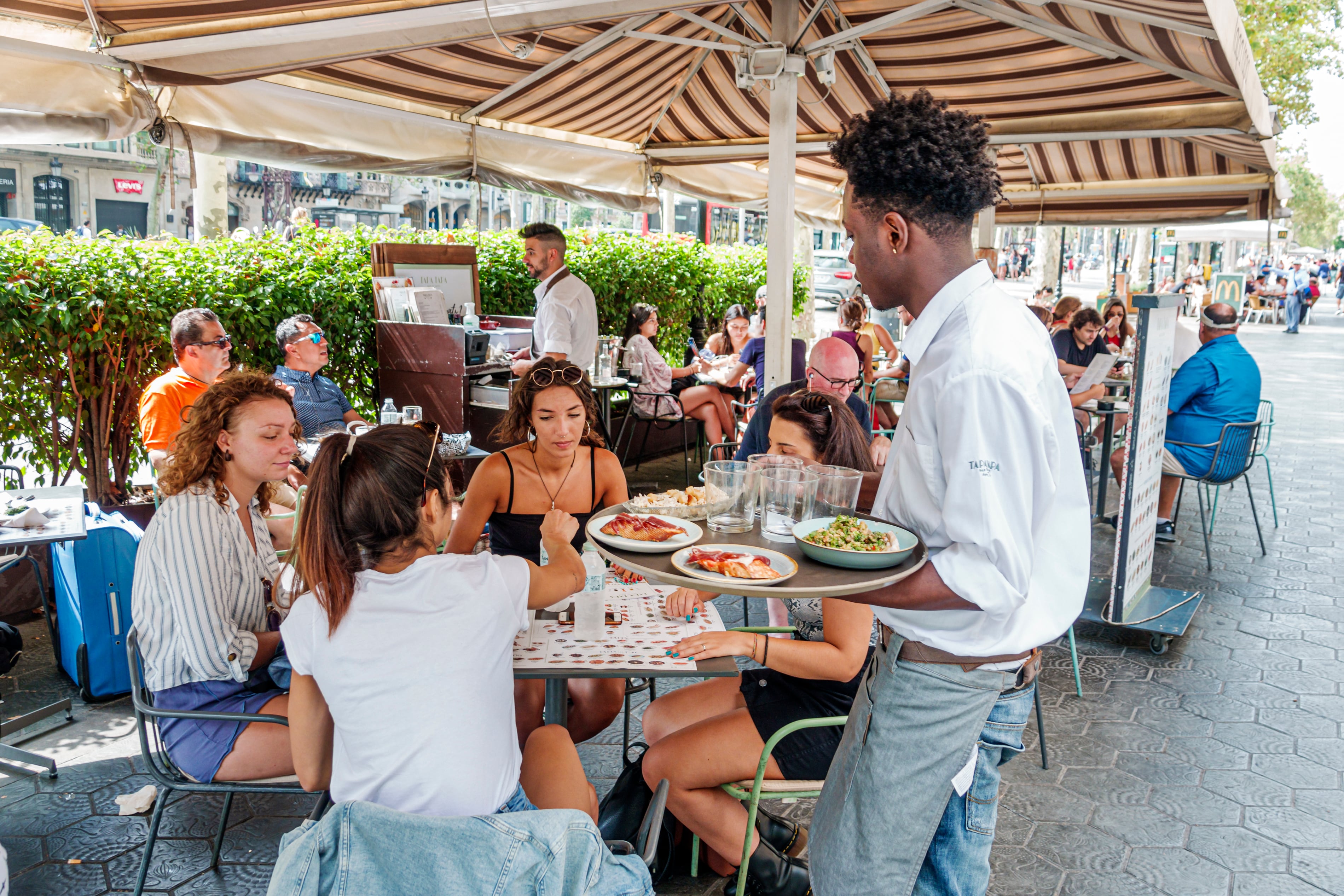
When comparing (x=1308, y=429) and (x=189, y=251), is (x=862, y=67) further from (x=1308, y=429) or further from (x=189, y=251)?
(x=1308, y=429)

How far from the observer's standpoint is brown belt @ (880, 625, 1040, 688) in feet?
4.99

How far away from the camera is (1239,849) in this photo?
9.95ft

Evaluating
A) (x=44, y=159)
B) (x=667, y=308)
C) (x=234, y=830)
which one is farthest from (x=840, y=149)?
(x=44, y=159)

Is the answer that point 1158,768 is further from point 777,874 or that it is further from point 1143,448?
point 777,874

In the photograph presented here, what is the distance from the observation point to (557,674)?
2.24 metres

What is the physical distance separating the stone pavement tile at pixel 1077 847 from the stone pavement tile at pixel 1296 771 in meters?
0.92

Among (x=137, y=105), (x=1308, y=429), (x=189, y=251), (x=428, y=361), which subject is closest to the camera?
(x=137, y=105)

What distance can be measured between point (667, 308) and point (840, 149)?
8.78m

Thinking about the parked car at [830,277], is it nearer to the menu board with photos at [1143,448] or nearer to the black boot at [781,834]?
the menu board with photos at [1143,448]

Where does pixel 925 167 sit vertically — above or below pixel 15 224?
below

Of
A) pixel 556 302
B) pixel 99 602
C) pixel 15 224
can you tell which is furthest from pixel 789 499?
pixel 15 224

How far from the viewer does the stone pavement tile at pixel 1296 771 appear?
3.47m

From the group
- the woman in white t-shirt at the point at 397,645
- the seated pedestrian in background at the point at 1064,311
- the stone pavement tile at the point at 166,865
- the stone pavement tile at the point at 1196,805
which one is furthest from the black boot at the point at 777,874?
the seated pedestrian in background at the point at 1064,311

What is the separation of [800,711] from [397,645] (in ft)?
3.91
